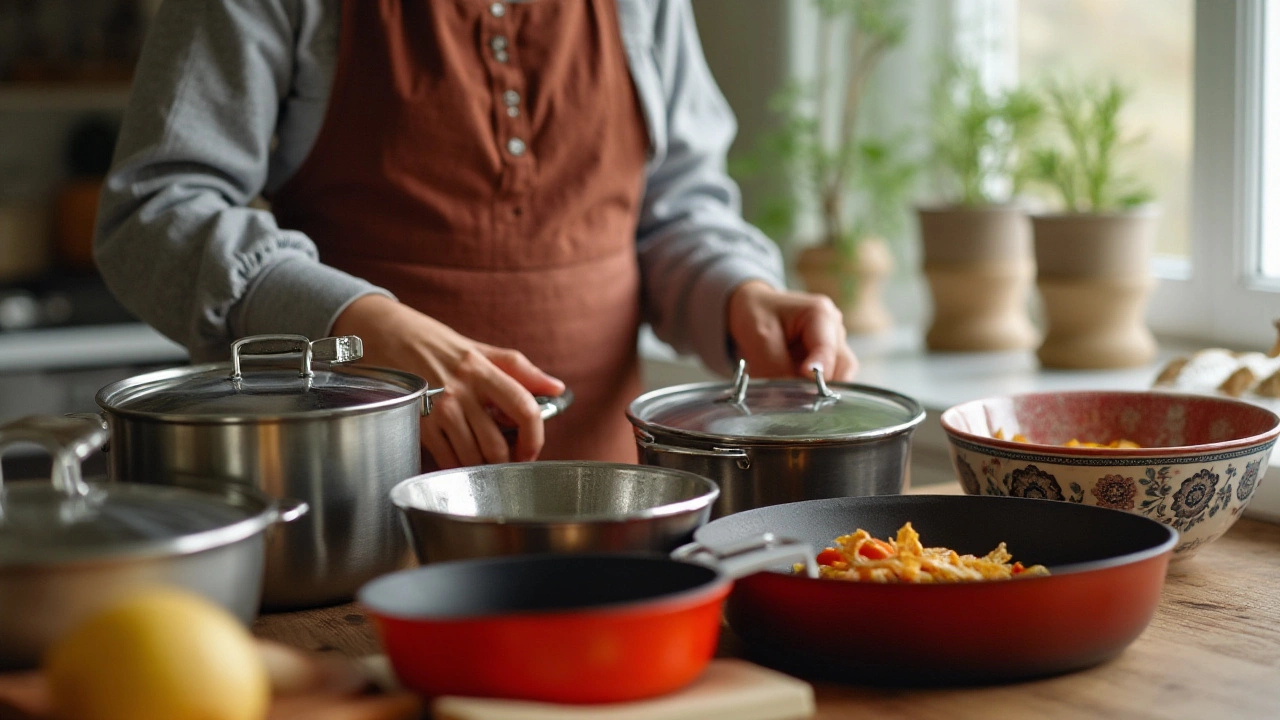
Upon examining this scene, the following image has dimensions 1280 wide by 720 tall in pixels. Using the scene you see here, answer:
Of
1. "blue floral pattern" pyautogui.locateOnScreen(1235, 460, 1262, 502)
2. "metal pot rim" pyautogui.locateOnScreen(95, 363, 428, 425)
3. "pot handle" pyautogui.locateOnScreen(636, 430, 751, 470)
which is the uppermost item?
"metal pot rim" pyautogui.locateOnScreen(95, 363, 428, 425)

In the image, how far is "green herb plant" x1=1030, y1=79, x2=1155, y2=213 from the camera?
182 cm

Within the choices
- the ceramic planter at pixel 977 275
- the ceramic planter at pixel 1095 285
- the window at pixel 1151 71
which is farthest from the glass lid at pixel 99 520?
the window at pixel 1151 71

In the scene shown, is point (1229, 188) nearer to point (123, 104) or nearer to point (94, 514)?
point (94, 514)

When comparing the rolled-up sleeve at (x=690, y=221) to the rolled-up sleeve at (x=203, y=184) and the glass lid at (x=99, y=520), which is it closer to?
the rolled-up sleeve at (x=203, y=184)

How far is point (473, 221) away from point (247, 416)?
0.55m

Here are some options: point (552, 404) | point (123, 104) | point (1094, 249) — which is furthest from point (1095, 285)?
point (123, 104)

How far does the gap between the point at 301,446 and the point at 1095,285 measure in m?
1.27

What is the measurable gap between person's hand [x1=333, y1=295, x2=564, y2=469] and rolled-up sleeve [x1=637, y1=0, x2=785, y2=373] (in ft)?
1.20

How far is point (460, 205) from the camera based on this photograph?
129 centimetres

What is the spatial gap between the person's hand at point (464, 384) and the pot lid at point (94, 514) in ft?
0.93

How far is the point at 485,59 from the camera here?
1.29 m

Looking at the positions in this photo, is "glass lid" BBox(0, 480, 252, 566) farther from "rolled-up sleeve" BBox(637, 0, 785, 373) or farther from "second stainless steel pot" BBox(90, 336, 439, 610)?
"rolled-up sleeve" BBox(637, 0, 785, 373)

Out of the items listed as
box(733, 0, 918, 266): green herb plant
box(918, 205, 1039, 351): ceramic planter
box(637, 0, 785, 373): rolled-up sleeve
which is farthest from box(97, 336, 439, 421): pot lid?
box(733, 0, 918, 266): green herb plant

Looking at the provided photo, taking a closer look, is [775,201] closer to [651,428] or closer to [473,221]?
[473,221]
